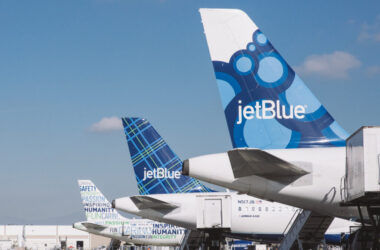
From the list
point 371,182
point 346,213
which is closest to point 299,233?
point 346,213

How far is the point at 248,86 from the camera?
1482cm

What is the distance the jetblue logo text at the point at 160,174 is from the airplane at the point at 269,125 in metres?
20.8

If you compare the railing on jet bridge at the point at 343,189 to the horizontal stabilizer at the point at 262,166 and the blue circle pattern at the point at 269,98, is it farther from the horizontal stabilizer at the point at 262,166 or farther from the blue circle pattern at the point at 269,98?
the blue circle pattern at the point at 269,98

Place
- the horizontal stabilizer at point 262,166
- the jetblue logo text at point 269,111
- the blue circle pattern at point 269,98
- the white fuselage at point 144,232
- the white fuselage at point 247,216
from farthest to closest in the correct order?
the white fuselage at point 144,232, the white fuselage at point 247,216, the jetblue logo text at point 269,111, the blue circle pattern at point 269,98, the horizontal stabilizer at point 262,166

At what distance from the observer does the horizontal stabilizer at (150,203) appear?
101ft

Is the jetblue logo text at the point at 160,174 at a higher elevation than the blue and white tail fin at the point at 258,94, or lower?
higher

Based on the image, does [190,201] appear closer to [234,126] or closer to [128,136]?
[128,136]

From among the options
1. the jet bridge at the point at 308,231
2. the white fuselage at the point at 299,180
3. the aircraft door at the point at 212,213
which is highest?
the aircraft door at the point at 212,213

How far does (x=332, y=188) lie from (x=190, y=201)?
61.3ft

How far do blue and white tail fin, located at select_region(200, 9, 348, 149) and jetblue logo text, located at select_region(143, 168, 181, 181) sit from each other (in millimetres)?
20909

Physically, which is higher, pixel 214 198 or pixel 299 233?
pixel 214 198

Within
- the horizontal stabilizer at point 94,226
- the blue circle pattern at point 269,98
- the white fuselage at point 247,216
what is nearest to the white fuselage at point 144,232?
the horizontal stabilizer at point 94,226

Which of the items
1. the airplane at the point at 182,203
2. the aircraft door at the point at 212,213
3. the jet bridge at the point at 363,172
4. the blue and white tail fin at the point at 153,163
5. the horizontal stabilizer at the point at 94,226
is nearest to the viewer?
the jet bridge at the point at 363,172

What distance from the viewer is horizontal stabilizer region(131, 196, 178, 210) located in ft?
101
